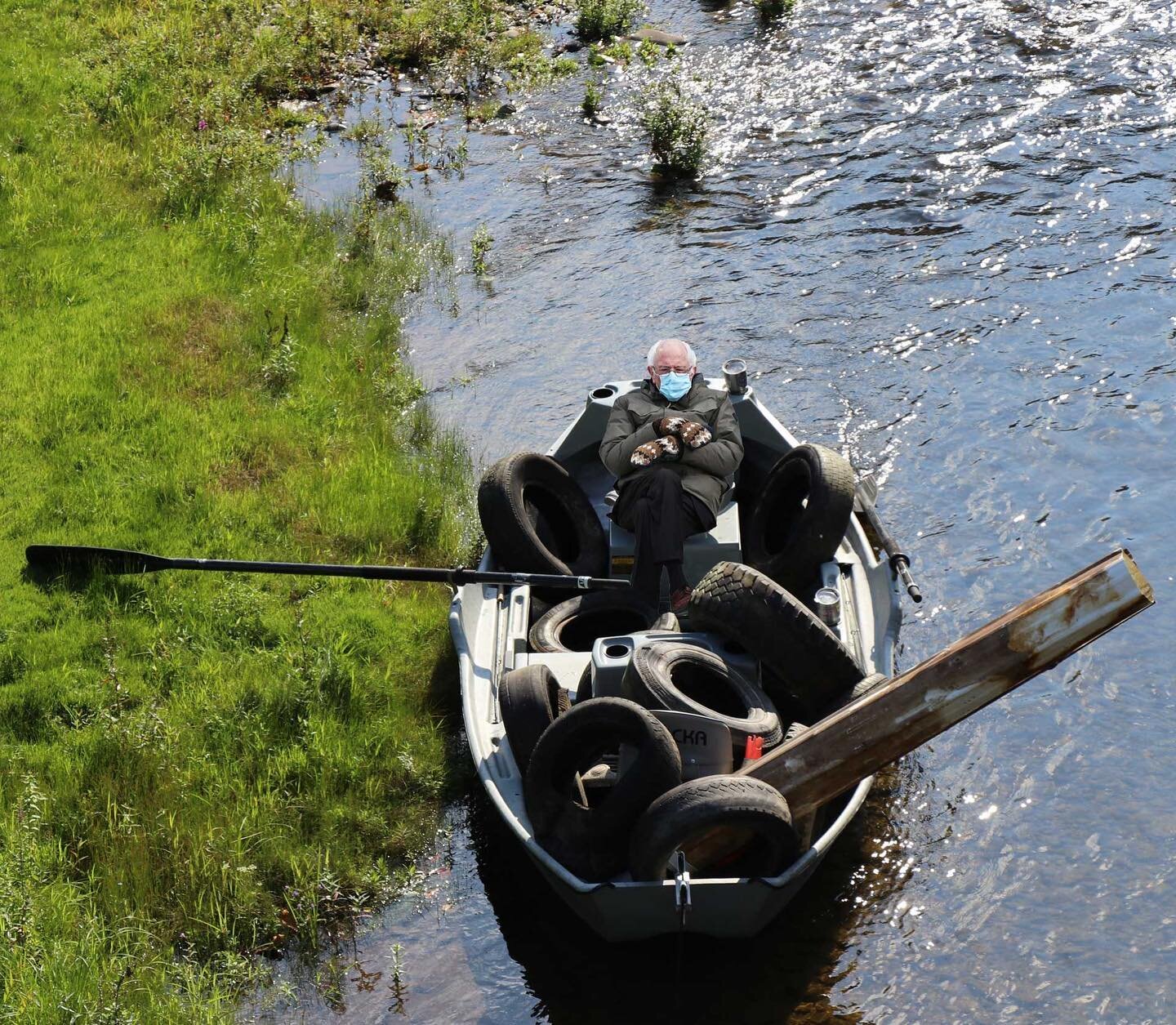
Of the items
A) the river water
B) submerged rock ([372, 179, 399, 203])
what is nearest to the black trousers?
the river water

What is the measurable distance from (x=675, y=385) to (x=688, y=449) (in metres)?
0.57

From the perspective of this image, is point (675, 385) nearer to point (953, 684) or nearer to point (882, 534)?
point (882, 534)

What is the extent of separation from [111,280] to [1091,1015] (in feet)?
35.8

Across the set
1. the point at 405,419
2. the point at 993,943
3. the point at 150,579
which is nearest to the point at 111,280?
the point at 405,419

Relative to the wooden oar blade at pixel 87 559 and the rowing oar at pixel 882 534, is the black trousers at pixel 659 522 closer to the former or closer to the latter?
the rowing oar at pixel 882 534

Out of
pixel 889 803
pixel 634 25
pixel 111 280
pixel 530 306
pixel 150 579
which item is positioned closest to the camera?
pixel 889 803

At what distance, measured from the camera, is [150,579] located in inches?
400

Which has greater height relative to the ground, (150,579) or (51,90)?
(51,90)

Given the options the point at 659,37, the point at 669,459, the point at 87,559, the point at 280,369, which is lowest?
the point at 280,369

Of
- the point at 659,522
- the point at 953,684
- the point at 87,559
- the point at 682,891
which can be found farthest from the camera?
the point at 87,559

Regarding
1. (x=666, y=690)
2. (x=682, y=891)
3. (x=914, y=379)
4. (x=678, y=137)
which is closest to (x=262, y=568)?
(x=666, y=690)

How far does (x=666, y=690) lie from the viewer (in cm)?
751

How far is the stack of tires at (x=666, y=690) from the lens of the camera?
276 inches

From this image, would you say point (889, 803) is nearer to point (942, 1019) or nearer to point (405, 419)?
point (942, 1019)
